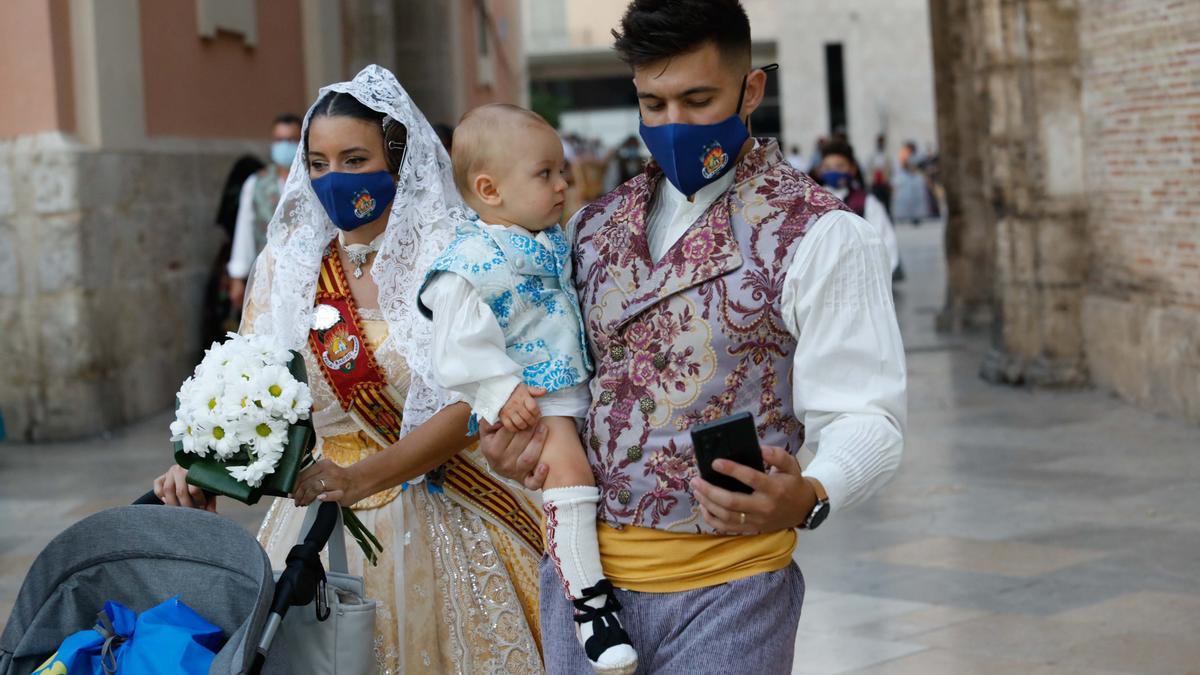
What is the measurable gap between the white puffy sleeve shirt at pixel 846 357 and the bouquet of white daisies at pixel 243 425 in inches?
41.4

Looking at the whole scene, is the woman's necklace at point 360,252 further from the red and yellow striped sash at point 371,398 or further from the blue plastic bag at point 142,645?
the blue plastic bag at point 142,645

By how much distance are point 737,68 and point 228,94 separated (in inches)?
446

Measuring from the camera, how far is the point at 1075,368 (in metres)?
11.3

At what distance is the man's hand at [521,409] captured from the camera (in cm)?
280

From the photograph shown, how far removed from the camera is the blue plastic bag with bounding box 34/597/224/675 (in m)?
2.74

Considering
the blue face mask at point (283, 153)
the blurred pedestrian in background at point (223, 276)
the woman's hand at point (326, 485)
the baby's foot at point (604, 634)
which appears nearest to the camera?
the baby's foot at point (604, 634)

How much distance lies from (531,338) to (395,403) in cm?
90

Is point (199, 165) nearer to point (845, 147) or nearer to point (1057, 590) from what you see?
point (845, 147)

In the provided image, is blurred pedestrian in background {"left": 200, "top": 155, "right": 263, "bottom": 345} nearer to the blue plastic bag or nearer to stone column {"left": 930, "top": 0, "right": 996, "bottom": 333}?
stone column {"left": 930, "top": 0, "right": 996, "bottom": 333}

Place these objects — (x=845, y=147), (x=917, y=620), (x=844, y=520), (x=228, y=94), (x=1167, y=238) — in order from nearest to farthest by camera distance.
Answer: (x=917, y=620) → (x=844, y=520) → (x=1167, y=238) → (x=845, y=147) → (x=228, y=94)

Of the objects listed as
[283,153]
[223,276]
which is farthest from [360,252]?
[223,276]

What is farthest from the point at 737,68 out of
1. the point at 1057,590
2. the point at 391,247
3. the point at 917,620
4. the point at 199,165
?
the point at 199,165

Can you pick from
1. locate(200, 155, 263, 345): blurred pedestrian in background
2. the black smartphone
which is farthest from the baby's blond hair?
locate(200, 155, 263, 345): blurred pedestrian in background

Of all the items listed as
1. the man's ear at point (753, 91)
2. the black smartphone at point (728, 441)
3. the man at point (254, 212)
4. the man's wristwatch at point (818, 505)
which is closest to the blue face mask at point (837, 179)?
the man at point (254, 212)
